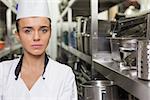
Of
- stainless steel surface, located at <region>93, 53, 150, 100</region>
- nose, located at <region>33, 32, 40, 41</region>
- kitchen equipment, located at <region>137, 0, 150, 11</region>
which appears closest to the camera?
stainless steel surface, located at <region>93, 53, 150, 100</region>

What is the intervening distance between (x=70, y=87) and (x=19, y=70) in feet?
0.64

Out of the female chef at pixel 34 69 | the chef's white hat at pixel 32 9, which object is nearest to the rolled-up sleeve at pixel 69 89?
the female chef at pixel 34 69

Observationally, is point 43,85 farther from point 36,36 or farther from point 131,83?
point 131,83

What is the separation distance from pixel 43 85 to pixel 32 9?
10.7 inches

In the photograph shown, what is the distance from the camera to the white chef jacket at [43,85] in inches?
41.0

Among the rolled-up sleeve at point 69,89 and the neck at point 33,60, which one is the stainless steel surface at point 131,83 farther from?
the neck at point 33,60

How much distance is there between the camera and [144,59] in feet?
A: 2.53

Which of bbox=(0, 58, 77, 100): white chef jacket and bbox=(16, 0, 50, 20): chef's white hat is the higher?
bbox=(16, 0, 50, 20): chef's white hat

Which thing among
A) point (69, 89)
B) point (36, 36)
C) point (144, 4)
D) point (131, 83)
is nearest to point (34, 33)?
point (36, 36)

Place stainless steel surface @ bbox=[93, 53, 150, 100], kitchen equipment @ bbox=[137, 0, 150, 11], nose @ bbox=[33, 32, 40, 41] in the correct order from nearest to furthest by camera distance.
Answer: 1. stainless steel surface @ bbox=[93, 53, 150, 100]
2. nose @ bbox=[33, 32, 40, 41]
3. kitchen equipment @ bbox=[137, 0, 150, 11]

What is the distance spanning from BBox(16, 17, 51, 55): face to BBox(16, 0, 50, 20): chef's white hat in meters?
0.02

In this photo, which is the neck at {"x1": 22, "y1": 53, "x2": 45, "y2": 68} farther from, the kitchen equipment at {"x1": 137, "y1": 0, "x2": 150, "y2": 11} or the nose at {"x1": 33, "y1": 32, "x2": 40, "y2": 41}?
the kitchen equipment at {"x1": 137, "y1": 0, "x2": 150, "y2": 11}

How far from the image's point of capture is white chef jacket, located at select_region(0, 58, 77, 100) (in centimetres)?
104

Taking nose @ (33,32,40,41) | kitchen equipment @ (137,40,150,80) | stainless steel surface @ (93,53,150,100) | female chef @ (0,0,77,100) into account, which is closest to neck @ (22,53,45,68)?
female chef @ (0,0,77,100)
